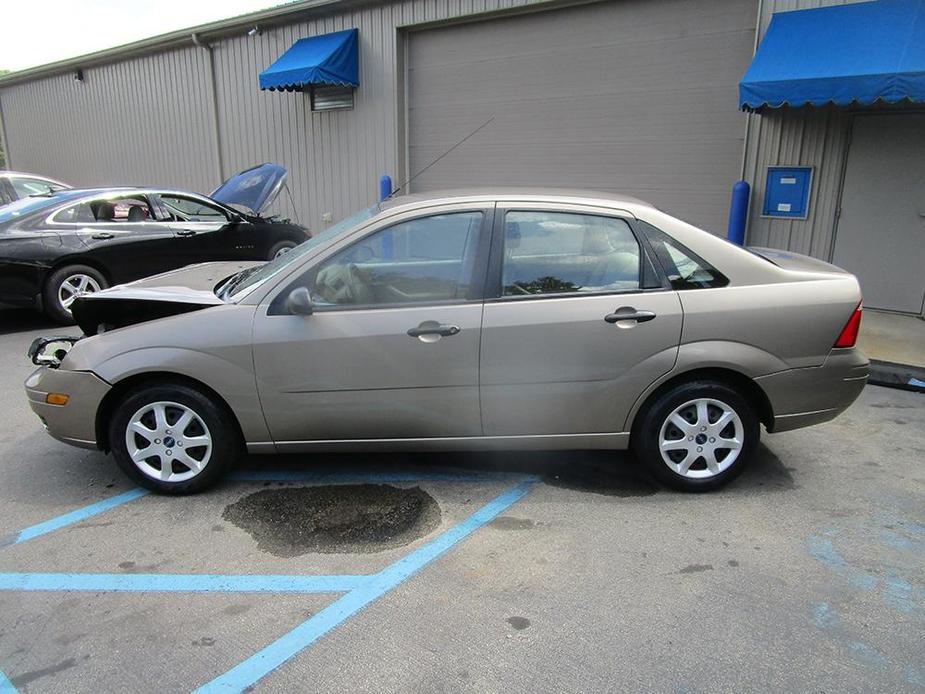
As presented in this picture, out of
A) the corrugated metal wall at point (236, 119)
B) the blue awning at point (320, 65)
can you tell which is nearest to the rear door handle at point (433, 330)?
the corrugated metal wall at point (236, 119)

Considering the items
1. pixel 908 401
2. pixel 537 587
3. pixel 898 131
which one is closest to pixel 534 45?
pixel 898 131

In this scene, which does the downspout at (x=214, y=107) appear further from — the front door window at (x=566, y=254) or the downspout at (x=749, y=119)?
the front door window at (x=566, y=254)

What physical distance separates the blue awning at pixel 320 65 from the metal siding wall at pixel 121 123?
128 inches

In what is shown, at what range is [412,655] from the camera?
8.41ft

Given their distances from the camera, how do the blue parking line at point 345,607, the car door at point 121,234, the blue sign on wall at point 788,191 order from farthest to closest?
the blue sign on wall at point 788,191 → the car door at point 121,234 → the blue parking line at point 345,607

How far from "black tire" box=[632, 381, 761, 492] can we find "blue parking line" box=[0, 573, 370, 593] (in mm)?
1704

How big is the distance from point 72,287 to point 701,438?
23.4 feet

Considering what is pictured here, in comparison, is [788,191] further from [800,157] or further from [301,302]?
[301,302]

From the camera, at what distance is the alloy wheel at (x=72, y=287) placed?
776 centimetres

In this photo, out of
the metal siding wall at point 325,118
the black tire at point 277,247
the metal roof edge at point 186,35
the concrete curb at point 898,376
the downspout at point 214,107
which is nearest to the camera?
the concrete curb at point 898,376

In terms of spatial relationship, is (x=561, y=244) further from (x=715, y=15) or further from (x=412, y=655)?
(x=715, y=15)

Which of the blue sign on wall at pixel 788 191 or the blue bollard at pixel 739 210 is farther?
the blue bollard at pixel 739 210

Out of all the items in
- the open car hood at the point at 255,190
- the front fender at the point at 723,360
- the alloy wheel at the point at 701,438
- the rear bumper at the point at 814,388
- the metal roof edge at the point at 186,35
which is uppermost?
the metal roof edge at the point at 186,35

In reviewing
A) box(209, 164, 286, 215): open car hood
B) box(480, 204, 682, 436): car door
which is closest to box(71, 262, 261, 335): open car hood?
box(480, 204, 682, 436): car door
